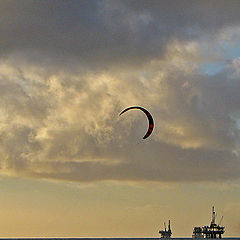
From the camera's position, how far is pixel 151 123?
145 m

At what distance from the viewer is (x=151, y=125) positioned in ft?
476

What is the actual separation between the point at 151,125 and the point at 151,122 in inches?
27.6

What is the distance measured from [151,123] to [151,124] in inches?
10.3

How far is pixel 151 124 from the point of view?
14512cm

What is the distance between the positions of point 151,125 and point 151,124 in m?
0.26

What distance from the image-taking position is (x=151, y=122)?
14488 cm

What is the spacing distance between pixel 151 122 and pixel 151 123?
0.26m

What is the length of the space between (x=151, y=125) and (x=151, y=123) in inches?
18.1

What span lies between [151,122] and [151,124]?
52 centimetres
